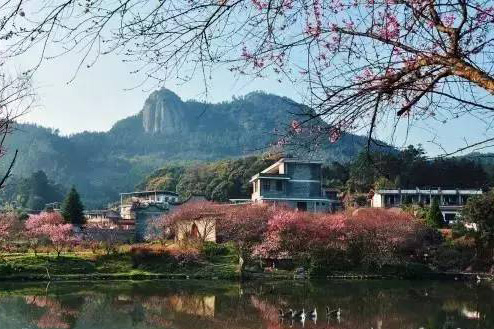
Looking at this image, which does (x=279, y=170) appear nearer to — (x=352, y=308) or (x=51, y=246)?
(x=51, y=246)

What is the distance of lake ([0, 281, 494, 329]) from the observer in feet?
46.5

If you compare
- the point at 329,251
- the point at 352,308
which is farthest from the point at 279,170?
the point at 352,308

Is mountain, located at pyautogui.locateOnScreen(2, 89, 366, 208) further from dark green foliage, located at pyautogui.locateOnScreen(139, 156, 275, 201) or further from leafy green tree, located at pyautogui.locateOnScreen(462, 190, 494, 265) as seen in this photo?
leafy green tree, located at pyautogui.locateOnScreen(462, 190, 494, 265)

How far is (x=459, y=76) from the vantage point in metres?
2.87

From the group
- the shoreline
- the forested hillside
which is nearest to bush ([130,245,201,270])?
the shoreline

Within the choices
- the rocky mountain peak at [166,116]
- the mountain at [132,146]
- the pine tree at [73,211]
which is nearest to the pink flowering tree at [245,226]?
the pine tree at [73,211]

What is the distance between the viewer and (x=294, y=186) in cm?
3253

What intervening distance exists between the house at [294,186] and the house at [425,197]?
5.04 m

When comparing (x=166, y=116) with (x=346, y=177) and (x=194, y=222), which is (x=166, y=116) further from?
(x=194, y=222)

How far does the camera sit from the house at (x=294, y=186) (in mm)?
32000

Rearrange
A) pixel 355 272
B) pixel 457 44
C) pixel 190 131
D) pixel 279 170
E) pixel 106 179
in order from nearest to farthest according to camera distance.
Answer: pixel 457 44 < pixel 355 272 < pixel 279 170 < pixel 106 179 < pixel 190 131

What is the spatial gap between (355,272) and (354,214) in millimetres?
3284

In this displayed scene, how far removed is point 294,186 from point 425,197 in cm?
1044

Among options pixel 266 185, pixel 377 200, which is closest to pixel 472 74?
pixel 266 185
